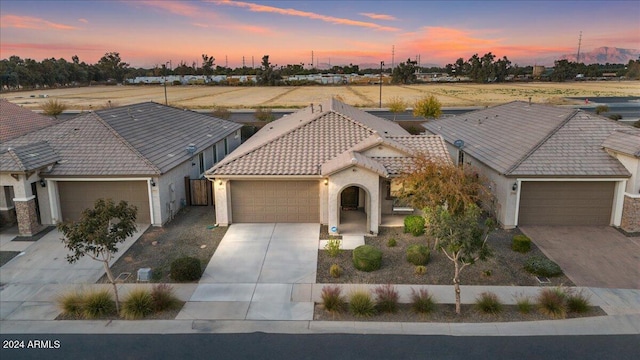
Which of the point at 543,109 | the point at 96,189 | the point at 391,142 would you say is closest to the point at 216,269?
the point at 96,189

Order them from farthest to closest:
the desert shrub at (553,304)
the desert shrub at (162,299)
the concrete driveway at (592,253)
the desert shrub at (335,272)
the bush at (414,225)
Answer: the bush at (414,225) → the desert shrub at (335,272) → the concrete driveway at (592,253) → the desert shrub at (162,299) → the desert shrub at (553,304)

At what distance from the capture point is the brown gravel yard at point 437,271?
49.1 ft

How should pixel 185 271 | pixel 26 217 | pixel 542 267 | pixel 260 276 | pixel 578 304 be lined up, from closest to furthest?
pixel 578 304, pixel 185 271, pixel 542 267, pixel 260 276, pixel 26 217

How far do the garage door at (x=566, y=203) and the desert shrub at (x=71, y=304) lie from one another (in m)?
17.4

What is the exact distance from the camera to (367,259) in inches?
616

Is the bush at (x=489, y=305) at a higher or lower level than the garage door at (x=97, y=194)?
lower

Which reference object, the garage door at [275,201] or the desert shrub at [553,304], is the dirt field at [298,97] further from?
the desert shrub at [553,304]

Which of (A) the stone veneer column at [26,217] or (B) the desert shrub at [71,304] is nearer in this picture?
(B) the desert shrub at [71,304]

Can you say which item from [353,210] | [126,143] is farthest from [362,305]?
[126,143]

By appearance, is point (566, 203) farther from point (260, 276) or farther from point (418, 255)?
point (260, 276)

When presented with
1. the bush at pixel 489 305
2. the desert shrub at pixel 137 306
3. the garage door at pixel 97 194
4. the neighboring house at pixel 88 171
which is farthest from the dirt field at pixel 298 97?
the bush at pixel 489 305

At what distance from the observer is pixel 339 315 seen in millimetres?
12750

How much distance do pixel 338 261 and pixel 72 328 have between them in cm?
865

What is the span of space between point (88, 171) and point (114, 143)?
2.35 meters
